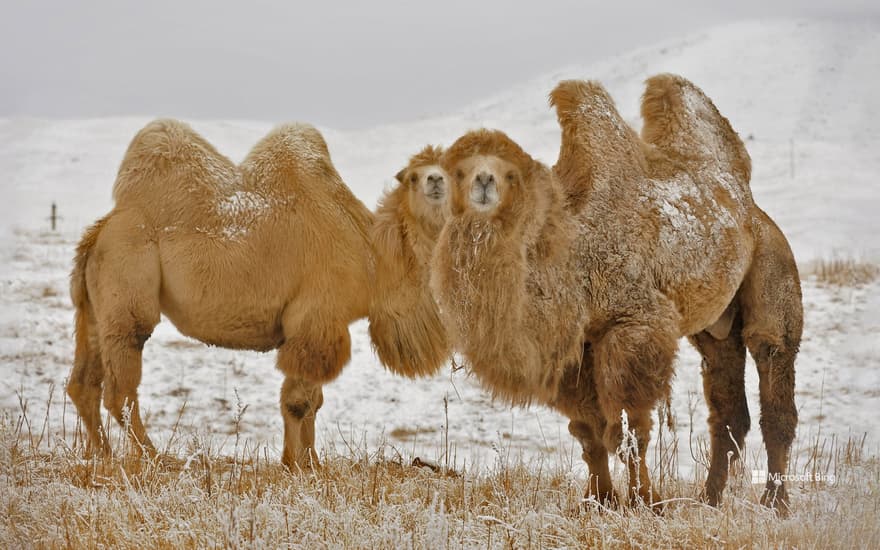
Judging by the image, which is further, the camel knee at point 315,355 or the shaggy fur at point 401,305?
the shaggy fur at point 401,305

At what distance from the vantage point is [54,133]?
44781mm

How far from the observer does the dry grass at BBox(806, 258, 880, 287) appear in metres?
14.4

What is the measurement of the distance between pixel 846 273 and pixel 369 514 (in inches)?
498

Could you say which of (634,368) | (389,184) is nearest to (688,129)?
(634,368)

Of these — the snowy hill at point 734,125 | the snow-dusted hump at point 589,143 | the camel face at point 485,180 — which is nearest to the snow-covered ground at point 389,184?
the snowy hill at point 734,125

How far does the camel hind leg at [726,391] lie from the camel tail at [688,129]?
102 centimetres

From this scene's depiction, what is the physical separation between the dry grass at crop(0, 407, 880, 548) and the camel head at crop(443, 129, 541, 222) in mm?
1488

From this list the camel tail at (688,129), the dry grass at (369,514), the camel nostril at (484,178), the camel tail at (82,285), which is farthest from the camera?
the camel tail at (82,285)

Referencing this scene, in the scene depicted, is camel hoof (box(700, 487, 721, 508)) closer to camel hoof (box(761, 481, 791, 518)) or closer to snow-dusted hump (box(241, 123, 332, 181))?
camel hoof (box(761, 481, 791, 518))

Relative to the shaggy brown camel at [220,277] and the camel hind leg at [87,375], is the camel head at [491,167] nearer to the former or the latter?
the shaggy brown camel at [220,277]

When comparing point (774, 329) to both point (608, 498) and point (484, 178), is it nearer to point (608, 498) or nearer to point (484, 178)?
point (608, 498)

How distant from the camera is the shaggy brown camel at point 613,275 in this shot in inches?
181

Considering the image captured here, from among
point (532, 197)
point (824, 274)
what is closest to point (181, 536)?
point (532, 197)

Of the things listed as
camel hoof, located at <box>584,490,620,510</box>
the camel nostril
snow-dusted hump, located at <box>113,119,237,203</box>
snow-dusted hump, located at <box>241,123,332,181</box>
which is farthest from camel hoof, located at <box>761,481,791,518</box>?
snow-dusted hump, located at <box>113,119,237,203</box>
